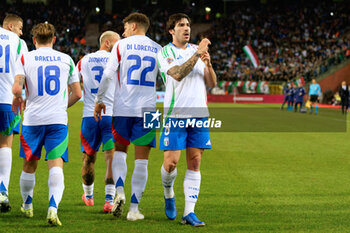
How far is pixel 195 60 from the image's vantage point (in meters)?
5.30

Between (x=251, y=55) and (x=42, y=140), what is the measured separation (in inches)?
1609

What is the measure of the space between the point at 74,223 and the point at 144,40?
220cm

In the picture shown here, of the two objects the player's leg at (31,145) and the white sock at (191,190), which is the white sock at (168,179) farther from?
the player's leg at (31,145)

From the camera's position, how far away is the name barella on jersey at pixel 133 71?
5750 millimetres

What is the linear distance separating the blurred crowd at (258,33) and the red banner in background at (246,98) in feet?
5.99

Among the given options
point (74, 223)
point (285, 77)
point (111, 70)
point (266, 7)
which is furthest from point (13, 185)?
point (266, 7)

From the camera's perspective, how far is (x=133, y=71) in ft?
18.9

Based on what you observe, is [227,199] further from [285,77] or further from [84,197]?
[285,77]

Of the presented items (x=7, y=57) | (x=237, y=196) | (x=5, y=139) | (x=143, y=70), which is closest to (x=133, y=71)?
(x=143, y=70)

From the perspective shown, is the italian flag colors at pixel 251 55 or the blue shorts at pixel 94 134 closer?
the blue shorts at pixel 94 134

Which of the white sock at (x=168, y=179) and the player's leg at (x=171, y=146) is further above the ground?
the player's leg at (x=171, y=146)

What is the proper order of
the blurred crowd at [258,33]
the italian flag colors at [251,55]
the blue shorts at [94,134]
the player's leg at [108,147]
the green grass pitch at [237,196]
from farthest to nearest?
the blurred crowd at [258,33] < the italian flag colors at [251,55] < the blue shorts at [94,134] < the player's leg at [108,147] < the green grass pitch at [237,196]

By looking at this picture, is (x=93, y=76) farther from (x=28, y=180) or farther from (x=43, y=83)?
(x=28, y=180)

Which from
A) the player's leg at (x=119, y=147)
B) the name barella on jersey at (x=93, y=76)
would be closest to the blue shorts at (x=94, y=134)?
the name barella on jersey at (x=93, y=76)
